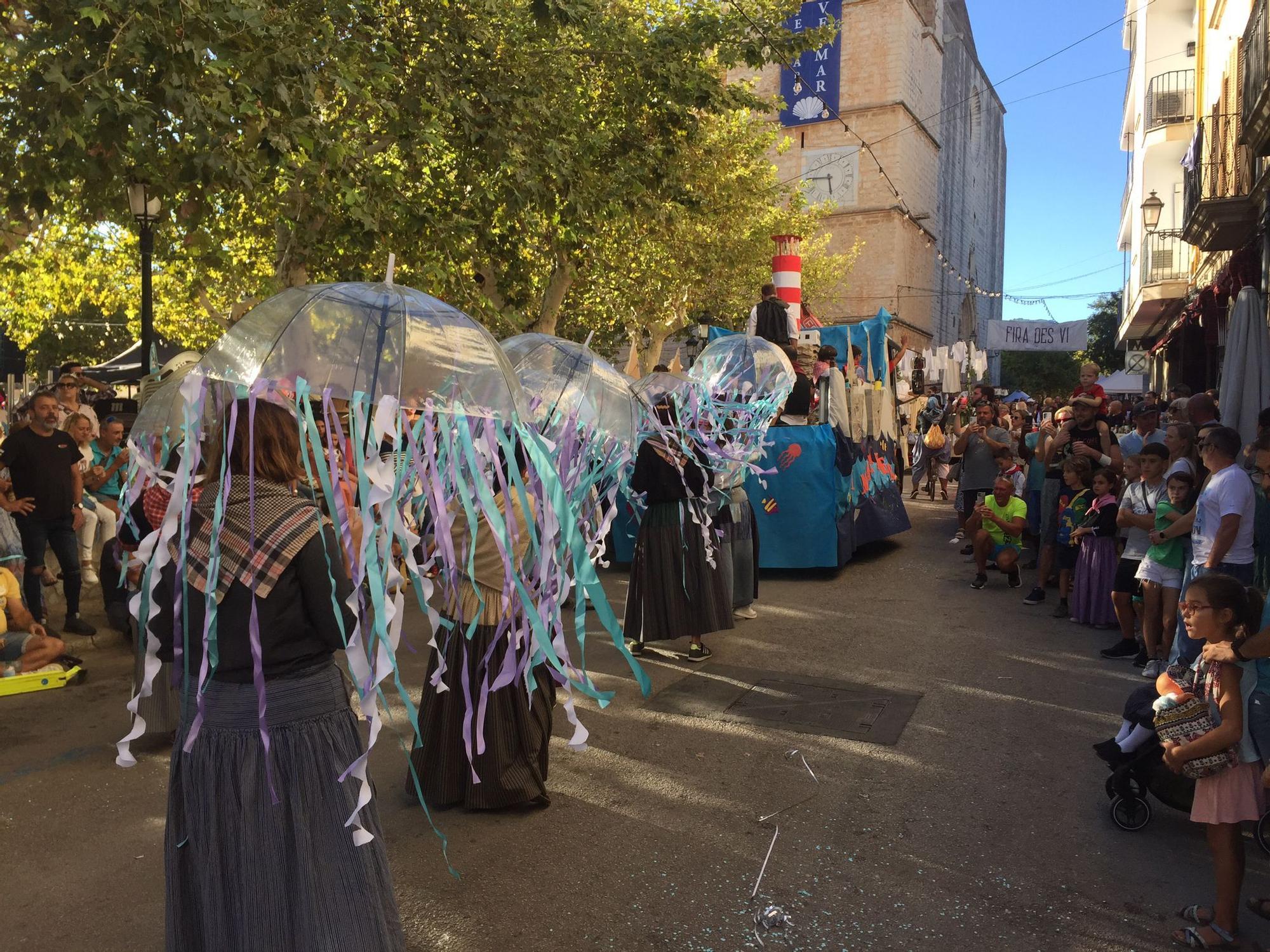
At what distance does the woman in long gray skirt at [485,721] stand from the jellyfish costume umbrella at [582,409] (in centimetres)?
32

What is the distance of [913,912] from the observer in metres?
3.81

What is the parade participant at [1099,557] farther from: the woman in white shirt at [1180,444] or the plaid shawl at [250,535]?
the plaid shawl at [250,535]

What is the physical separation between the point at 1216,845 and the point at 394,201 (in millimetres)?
8627

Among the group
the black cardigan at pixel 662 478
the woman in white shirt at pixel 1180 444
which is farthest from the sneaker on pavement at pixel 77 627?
the woman in white shirt at pixel 1180 444

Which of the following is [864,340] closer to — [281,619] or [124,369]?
[281,619]

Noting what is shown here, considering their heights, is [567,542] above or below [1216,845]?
above

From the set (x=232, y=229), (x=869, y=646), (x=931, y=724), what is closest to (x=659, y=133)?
(x=232, y=229)

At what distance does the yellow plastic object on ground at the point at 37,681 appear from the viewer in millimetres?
6793

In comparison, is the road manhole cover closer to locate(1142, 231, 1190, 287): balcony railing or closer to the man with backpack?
the man with backpack

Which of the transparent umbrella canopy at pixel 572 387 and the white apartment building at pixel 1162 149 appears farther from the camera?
the white apartment building at pixel 1162 149

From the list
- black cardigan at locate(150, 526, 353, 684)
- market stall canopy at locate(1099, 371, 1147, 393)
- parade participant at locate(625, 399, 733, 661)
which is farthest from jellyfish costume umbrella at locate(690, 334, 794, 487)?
market stall canopy at locate(1099, 371, 1147, 393)

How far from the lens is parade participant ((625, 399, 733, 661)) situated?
7500 millimetres

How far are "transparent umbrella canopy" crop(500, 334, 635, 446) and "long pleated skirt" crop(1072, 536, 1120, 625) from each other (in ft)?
16.5

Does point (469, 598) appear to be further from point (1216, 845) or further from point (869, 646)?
point (869, 646)
